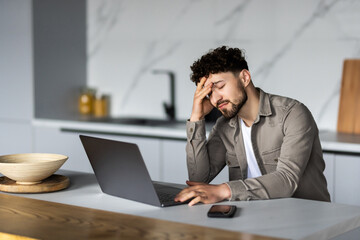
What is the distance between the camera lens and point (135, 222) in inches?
76.3

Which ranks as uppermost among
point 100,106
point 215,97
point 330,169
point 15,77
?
point 215,97

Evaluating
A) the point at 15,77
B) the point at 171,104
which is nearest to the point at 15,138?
the point at 15,77

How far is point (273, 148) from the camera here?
8.86ft

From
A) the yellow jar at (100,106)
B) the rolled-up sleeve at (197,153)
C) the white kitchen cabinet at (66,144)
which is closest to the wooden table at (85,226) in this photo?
the rolled-up sleeve at (197,153)

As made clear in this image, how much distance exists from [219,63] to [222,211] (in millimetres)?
797

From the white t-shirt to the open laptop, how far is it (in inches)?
17.9

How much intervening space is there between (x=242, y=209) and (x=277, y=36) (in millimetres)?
2467

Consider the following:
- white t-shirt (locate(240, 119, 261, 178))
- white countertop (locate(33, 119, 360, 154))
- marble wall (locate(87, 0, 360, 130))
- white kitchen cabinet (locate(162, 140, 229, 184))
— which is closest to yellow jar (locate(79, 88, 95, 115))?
marble wall (locate(87, 0, 360, 130))

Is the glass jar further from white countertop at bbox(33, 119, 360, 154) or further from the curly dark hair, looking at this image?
the curly dark hair

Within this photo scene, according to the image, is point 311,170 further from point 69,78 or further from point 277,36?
point 69,78

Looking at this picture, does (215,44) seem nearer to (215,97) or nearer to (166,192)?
(215,97)

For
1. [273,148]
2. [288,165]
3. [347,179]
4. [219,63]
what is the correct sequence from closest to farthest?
[288,165], [219,63], [273,148], [347,179]

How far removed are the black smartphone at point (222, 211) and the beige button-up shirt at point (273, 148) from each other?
35cm

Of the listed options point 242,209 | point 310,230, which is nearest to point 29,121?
point 242,209
